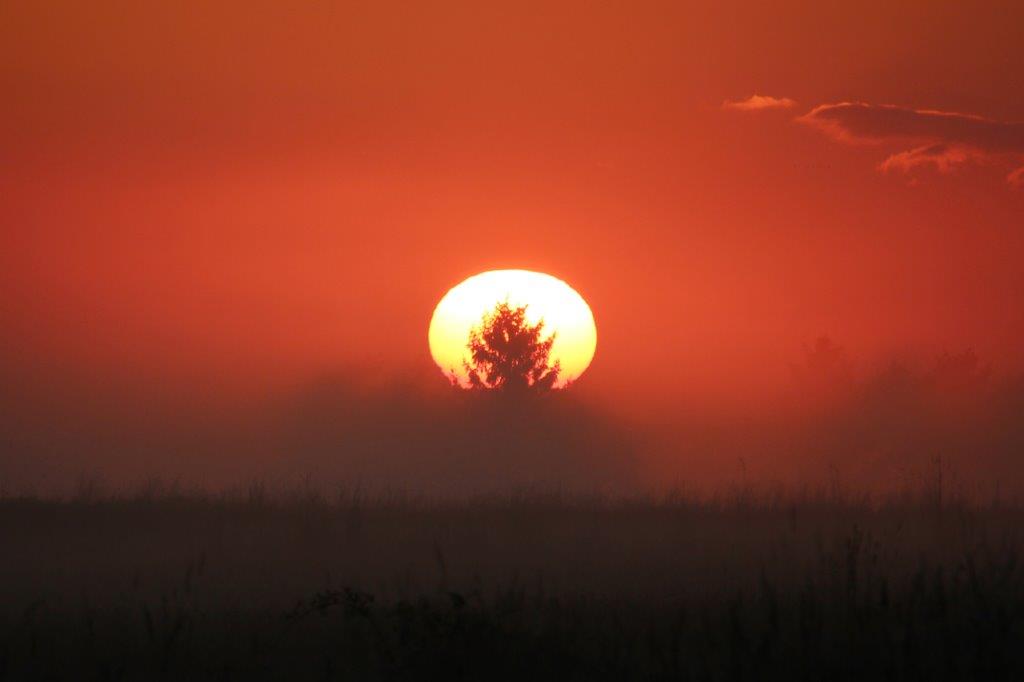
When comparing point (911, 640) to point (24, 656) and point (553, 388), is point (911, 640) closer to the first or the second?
point (24, 656)

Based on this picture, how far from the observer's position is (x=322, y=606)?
26.1 ft

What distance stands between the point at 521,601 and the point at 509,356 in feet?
164

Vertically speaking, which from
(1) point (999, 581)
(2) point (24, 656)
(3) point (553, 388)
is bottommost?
(2) point (24, 656)

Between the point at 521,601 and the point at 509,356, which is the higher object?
the point at 509,356

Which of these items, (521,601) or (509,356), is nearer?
(521,601)

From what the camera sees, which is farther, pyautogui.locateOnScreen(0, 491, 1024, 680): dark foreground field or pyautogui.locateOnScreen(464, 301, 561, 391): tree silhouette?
pyautogui.locateOnScreen(464, 301, 561, 391): tree silhouette

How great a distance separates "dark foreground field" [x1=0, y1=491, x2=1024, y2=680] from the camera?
7.17 meters

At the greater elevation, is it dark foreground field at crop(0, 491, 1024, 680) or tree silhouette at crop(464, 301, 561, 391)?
tree silhouette at crop(464, 301, 561, 391)

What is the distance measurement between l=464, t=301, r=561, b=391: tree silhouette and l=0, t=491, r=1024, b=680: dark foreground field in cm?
4242

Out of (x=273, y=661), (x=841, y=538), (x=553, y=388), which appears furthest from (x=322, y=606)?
(x=553, y=388)

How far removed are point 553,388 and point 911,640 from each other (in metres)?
50.1

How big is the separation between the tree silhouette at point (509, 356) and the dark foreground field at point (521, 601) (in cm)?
4242

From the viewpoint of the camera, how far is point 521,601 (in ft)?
26.4

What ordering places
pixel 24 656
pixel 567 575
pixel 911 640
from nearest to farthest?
pixel 911 640 → pixel 24 656 → pixel 567 575
